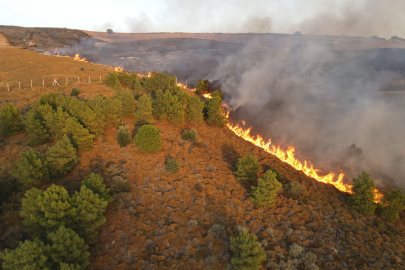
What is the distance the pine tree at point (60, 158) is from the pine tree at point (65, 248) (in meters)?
5.11

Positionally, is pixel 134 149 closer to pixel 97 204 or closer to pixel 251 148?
pixel 97 204

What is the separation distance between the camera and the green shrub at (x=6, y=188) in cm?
1106

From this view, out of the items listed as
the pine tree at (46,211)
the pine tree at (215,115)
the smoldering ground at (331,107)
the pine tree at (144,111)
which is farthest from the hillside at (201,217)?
the smoldering ground at (331,107)

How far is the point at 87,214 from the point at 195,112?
13273mm

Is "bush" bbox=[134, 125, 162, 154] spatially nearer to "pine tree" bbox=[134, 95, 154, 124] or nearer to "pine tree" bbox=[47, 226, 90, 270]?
"pine tree" bbox=[134, 95, 154, 124]

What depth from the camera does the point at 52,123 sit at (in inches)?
589

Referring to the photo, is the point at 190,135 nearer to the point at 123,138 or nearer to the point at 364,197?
the point at 123,138

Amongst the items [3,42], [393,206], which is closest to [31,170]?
[393,206]

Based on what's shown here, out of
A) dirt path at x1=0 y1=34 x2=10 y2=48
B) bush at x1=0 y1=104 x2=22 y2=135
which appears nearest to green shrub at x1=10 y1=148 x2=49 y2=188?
bush at x1=0 y1=104 x2=22 y2=135

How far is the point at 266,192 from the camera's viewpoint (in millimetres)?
12570

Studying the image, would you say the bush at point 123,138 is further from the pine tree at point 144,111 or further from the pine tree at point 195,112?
the pine tree at point 195,112

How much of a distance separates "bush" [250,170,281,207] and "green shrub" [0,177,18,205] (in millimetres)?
12839

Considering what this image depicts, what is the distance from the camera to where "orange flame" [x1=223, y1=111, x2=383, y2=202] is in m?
15.7

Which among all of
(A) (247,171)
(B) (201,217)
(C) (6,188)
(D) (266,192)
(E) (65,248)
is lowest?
(B) (201,217)
